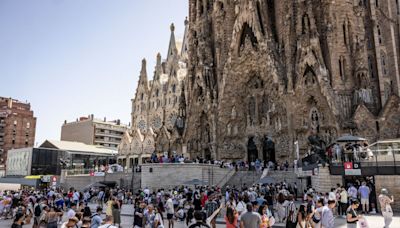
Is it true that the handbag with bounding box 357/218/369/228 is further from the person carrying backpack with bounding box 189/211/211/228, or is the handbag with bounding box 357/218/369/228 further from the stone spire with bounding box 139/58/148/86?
the stone spire with bounding box 139/58/148/86

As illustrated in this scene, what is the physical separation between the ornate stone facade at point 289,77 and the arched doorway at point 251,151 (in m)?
0.12

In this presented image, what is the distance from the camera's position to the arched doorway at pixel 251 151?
142 feet

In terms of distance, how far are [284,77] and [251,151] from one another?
1006 cm

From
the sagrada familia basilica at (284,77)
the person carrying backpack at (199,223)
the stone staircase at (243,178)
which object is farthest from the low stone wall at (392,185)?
the sagrada familia basilica at (284,77)

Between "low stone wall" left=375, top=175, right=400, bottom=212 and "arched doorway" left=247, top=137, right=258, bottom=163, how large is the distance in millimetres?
23832

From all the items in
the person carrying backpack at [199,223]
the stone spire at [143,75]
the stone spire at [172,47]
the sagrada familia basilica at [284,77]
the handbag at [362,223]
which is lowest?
the handbag at [362,223]

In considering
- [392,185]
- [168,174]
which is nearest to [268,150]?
[168,174]

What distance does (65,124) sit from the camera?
99875 millimetres

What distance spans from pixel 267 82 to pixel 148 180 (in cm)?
1918

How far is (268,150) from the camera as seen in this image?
42.6 m

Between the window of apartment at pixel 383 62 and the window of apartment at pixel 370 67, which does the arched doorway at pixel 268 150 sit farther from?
the window of apartment at pixel 383 62

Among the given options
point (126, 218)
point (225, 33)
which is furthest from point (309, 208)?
point (225, 33)

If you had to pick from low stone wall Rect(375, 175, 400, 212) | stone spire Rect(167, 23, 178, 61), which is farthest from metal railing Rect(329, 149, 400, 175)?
stone spire Rect(167, 23, 178, 61)

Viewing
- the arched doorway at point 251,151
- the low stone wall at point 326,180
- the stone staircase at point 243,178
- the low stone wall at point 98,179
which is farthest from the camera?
the arched doorway at point 251,151
